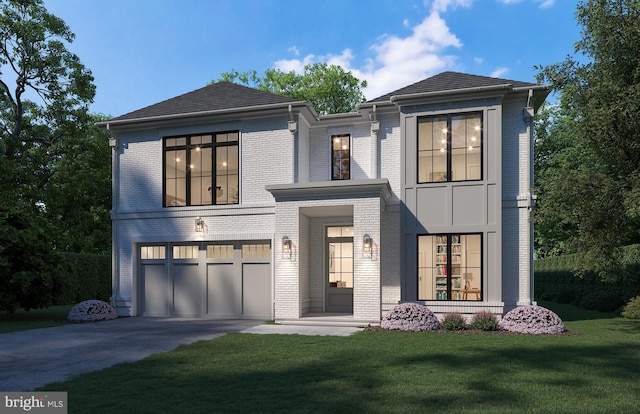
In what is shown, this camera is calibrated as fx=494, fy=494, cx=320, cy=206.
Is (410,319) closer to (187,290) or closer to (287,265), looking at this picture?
(287,265)

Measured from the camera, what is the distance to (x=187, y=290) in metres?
15.9

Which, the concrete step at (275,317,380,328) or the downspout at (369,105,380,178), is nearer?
the concrete step at (275,317,380,328)

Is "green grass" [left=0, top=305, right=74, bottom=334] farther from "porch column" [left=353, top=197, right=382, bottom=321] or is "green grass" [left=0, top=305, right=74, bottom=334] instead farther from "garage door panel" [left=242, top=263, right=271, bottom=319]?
"porch column" [left=353, top=197, right=382, bottom=321]

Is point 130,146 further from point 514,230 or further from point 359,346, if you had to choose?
point 514,230

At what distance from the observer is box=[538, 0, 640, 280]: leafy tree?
11969 mm

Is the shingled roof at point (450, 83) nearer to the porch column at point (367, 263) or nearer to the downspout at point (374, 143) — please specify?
the downspout at point (374, 143)

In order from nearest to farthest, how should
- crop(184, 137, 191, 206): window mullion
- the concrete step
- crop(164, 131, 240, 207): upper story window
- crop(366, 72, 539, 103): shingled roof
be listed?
1. the concrete step
2. crop(366, 72, 539, 103): shingled roof
3. crop(164, 131, 240, 207): upper story window
4. crop(184, 137, 191, 206): window mullion

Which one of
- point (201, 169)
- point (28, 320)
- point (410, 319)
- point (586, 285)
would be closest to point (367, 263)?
point (410, 319)

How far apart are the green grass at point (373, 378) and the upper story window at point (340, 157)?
6.23 m

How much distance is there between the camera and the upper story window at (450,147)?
13.7m

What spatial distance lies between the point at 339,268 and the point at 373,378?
8295 millimetres

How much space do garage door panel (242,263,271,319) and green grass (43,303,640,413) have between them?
437 cm

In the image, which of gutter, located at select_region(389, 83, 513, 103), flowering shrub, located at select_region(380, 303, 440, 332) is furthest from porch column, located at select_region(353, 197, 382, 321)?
gutter, located at select_region(389, 83, 513, 103)

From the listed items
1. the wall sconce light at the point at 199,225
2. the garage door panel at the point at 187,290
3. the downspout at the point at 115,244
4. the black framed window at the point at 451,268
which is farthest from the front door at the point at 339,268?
the downspout at the point at 115,244
